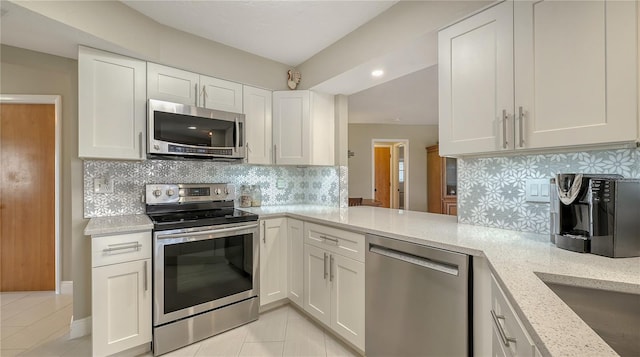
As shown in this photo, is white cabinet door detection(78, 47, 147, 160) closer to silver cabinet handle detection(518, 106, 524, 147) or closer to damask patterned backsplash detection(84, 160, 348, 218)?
damask patterned backsplash detection(84, 160, 348, 218)

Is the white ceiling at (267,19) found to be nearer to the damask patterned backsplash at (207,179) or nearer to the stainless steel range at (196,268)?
the damask patterned backsplash at (207,179)

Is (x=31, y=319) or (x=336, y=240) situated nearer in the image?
(x=336, y=240)

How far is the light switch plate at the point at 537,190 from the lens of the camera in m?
1.47

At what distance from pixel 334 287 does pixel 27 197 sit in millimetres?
3366

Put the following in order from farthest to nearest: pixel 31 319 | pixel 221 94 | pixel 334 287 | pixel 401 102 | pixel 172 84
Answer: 1. pixel 401 102
2. pixel 221 94
3. pixel 31 319
4. pixel 172 84
5. pixel 334 287

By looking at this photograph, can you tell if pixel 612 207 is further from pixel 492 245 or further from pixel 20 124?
pixel 20 124

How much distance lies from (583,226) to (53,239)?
4.34 metres

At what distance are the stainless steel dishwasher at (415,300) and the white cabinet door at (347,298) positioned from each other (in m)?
0.07

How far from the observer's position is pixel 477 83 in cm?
150

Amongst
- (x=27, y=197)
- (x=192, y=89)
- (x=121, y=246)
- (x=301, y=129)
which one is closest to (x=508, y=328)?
(x=121, y=246)

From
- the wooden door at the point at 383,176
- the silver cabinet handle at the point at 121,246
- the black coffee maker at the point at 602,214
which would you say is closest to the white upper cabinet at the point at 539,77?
the black coffee maker at the point at 602,214

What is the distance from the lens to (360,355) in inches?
73.0

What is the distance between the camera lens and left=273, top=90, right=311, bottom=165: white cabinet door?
2.74 m

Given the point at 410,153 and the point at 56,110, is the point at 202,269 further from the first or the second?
the point at 410,153
